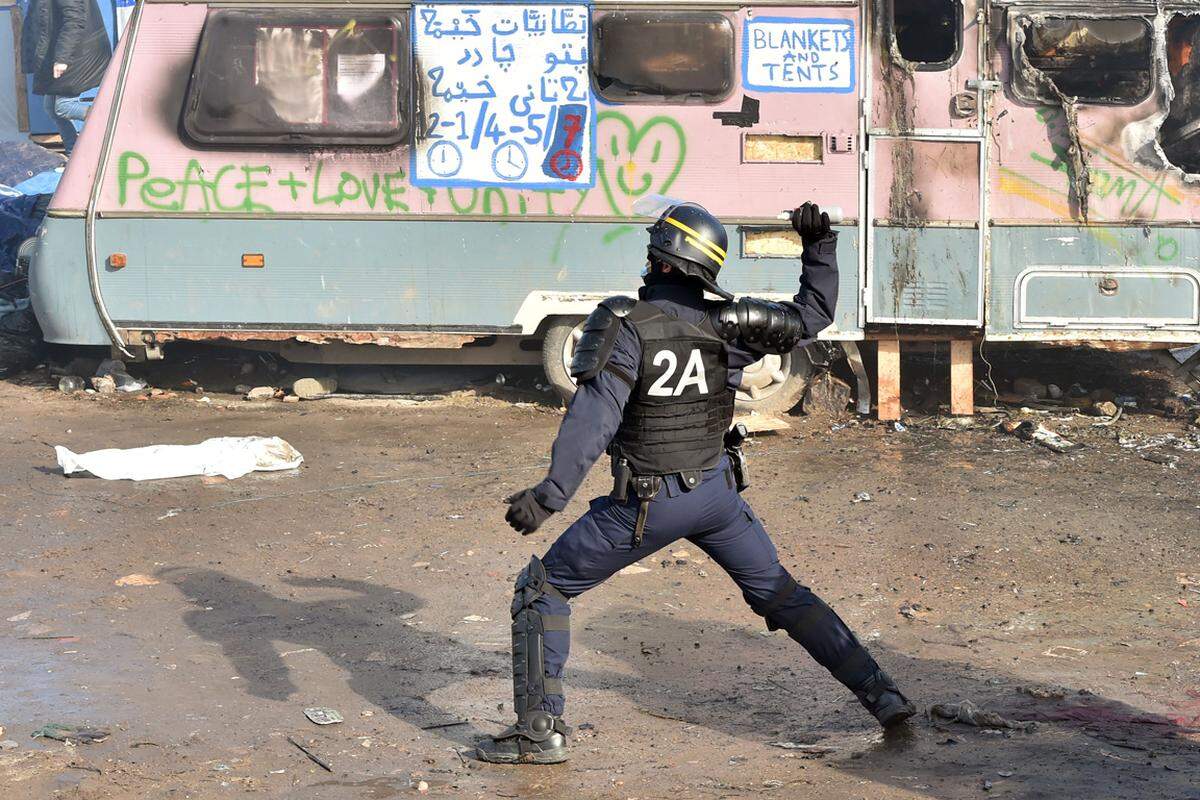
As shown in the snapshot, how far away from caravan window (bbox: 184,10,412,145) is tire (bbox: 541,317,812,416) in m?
1.80

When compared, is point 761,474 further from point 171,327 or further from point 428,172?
point 171,327

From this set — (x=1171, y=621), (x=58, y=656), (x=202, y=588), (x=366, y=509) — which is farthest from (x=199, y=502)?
(x=1171, y=621)

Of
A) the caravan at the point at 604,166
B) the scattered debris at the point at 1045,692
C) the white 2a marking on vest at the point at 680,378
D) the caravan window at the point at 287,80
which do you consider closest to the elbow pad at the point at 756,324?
the white 2a marking on vest at the point at 680,378

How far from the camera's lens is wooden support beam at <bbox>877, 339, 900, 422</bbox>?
388 inches

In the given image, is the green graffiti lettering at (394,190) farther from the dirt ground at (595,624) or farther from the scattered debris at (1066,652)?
the scattered debris at (1066,652)

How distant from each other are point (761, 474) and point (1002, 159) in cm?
277

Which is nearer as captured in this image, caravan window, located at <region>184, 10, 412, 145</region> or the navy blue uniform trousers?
the navy blue uniform trousers

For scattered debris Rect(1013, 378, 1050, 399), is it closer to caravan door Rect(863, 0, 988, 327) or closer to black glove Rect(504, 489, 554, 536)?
caravan door Rect(863, 0, 988, 327)

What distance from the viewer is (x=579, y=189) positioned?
9.64 meters

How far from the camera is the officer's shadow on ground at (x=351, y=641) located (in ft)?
17.3

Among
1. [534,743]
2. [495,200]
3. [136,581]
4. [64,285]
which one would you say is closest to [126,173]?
[64,285]

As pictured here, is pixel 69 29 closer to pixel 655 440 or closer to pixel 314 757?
pixel 314 757

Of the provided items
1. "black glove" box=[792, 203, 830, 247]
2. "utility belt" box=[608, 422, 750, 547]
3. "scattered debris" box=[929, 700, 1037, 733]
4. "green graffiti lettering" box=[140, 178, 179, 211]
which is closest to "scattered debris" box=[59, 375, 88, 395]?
"green graffiti lettering" box=[140, 178, 179, 211]

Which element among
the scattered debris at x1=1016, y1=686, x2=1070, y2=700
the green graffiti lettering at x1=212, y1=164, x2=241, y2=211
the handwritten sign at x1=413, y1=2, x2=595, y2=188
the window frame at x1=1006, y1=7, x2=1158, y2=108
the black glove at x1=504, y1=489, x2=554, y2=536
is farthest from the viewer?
the green graffiti lettering at x1=212, y1=164, x2=241, y2=211
